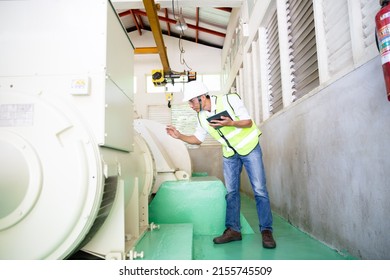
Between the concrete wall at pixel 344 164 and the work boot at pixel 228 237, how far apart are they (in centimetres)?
64

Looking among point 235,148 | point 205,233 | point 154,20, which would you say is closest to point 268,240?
point 205,233

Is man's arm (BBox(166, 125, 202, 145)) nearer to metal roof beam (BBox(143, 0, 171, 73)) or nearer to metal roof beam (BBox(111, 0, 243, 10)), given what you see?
metal roof beam (BBox(143, 0, 171, 73))

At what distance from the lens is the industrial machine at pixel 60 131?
1.17 m

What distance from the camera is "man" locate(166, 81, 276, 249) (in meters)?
2.10

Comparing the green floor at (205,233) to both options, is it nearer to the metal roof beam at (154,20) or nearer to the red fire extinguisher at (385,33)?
the red fire extinguisher at (385,33)

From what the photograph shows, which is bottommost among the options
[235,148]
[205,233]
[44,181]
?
[205,233]

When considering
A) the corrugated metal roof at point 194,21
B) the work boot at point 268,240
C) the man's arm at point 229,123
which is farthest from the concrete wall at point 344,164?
the corrugated metal roof at point 194,21

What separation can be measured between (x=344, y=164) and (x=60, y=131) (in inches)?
65.7

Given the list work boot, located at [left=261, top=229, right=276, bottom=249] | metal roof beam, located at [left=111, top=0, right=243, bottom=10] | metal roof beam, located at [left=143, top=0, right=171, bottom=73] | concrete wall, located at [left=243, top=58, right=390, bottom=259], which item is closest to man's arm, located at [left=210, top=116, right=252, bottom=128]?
concrete wall, located at [left=243, top=58, right=390, bottom=259]

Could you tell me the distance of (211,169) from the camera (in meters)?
6.91

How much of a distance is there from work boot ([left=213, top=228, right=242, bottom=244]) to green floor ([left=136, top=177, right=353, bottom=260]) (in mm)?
38

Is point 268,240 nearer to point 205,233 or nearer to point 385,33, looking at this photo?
point 205,233

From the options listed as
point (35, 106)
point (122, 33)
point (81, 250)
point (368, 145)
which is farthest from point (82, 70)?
point (368, 145)

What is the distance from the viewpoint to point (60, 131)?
3.97ft
